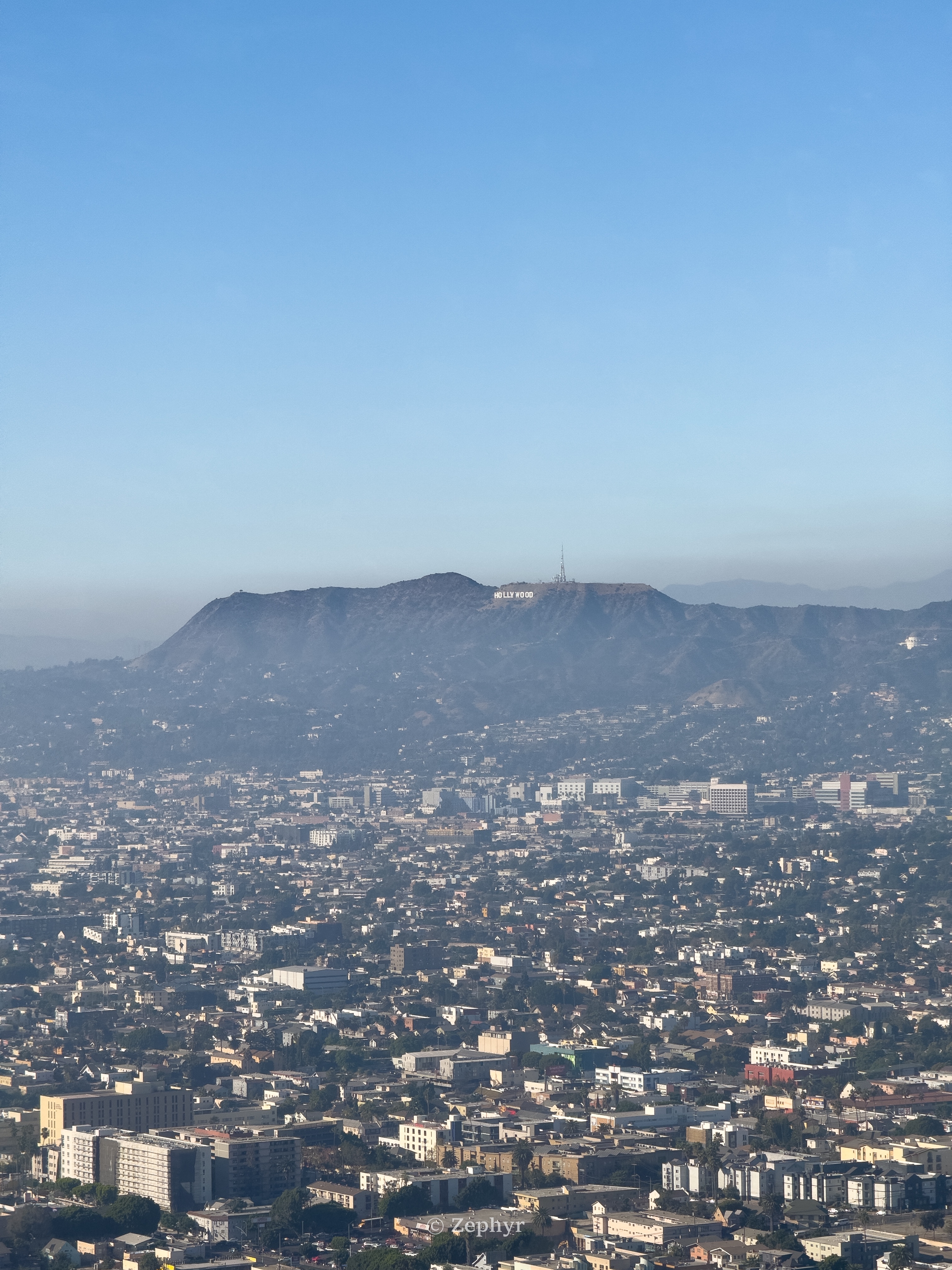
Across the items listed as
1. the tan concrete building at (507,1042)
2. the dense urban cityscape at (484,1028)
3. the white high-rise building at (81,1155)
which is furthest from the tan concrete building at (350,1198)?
the tan concrete building at (507,1042)

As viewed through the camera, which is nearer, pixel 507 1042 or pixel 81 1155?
pixel 81 1155

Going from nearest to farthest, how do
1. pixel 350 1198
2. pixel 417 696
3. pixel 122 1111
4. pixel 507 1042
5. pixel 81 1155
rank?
pixel 350 1198 → pixel 81 1155 → pixel 122 1111 → pixel 507 1042 → pixel 417 696

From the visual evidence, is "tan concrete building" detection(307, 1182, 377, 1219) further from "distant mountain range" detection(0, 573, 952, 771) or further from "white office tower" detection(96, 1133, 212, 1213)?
"distant mountain range" detection(0, 573, 952, 771)

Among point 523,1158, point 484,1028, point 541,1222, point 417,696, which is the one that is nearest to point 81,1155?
point 523,1158

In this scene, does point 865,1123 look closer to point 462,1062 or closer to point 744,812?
point 462,1062

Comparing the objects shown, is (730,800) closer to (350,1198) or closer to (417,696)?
(417,696)

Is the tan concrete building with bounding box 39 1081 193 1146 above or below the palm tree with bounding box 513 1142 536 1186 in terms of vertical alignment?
A: above

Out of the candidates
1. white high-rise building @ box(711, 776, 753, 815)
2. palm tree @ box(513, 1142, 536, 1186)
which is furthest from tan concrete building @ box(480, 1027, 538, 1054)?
white high-rise building @ box(711, 776, 753, 815)

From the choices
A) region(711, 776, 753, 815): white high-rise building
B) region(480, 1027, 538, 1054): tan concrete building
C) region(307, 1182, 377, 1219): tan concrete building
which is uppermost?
region(711, 776, 753, 815): white high-rise building

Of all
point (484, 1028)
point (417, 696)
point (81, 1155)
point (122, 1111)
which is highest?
point (417, 696)
